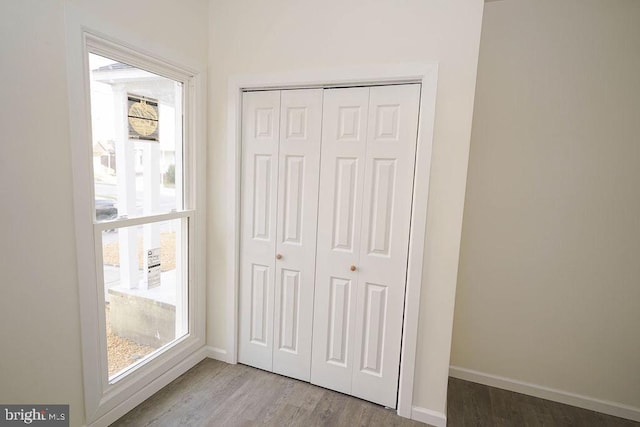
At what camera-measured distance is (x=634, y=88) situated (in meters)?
1.94

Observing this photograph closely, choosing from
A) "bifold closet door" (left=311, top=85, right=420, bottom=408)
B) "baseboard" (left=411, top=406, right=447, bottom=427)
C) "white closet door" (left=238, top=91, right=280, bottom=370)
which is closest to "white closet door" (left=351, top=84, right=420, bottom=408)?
"bifold closet door" (left=311, top=85, right=420, bottom=408)

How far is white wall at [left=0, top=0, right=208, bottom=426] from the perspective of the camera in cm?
130

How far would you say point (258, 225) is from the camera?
236 centimetres

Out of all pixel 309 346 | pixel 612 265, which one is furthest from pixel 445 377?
pixel 612 265

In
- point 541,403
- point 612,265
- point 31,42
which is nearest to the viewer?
point 31,42

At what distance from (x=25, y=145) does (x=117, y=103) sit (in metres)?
0.56

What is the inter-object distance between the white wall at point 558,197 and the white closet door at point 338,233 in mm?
900

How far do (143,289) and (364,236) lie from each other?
4.87 feet

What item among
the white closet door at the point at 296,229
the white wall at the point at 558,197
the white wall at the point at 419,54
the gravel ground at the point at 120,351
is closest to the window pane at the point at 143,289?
the gravel ground at the point at 120,351

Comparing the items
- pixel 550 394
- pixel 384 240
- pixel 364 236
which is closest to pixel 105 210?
pixel 364 236

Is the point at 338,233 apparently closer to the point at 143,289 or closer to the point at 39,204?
the point at 143,289

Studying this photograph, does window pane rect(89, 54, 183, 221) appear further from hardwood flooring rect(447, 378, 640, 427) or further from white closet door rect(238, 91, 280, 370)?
hardwood flooring rect(447, 378, 640, 427)

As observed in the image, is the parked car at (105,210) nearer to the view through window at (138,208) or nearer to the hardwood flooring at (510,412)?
the view through window at (138,208)

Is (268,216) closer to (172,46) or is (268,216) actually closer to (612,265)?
(172,46)
